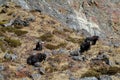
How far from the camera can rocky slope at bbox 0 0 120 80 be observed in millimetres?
35094

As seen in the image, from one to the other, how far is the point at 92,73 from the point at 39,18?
26.1 metres

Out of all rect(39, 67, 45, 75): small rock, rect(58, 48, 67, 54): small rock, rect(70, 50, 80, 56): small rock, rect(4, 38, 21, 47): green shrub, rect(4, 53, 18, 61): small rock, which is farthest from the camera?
rect(4, 38, 21, 47): green shrub

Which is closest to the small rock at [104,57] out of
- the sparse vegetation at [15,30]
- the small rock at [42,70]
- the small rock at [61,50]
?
the small rock at [61,50]

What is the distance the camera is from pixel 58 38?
48688mm

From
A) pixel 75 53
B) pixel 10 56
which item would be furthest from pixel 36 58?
pixel 75 53

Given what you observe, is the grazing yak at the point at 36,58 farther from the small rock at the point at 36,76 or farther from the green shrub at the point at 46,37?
the green shrub at the point at 46,37

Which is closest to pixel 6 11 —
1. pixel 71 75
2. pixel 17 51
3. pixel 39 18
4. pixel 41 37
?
pixel 39 18

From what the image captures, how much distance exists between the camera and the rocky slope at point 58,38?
35094 mm

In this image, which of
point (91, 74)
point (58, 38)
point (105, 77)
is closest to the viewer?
point (105, 77)

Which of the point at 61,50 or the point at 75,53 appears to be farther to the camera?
the point at 61,50

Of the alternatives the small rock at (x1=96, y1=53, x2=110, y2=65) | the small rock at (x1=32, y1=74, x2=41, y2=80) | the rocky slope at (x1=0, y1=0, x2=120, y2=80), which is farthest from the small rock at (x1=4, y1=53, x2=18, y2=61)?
the small rock at (x1=96, y1=53, x2=110, y2=65)

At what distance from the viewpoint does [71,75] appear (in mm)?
34656

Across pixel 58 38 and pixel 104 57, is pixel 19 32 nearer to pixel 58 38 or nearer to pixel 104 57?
pixel 58 38

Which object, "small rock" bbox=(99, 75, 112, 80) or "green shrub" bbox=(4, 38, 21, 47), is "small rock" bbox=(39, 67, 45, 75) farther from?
"green shrub" bbox=(4, 38, 21, 47)
